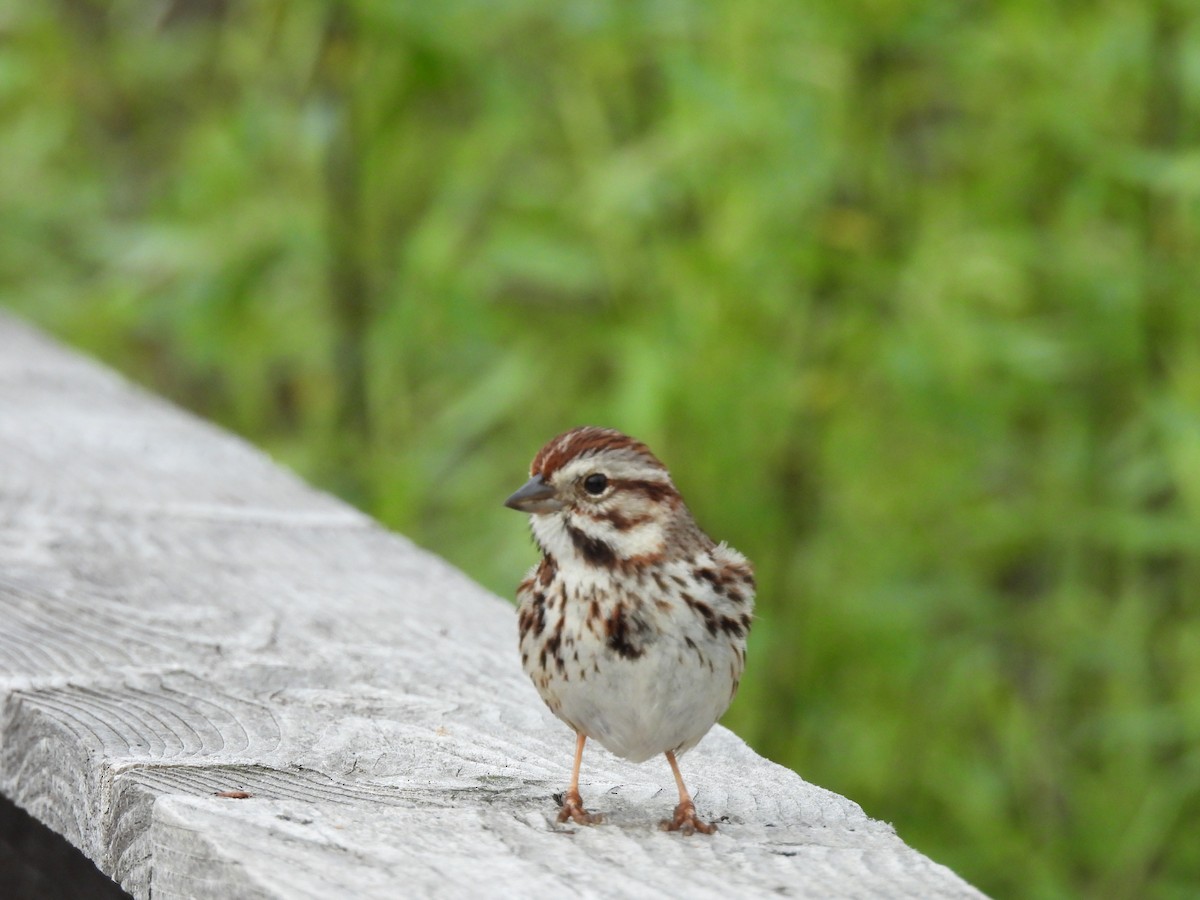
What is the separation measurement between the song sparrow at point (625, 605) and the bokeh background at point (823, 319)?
156 cm

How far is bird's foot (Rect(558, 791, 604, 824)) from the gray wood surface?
0.01 meters

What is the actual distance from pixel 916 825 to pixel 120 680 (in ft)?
8.19

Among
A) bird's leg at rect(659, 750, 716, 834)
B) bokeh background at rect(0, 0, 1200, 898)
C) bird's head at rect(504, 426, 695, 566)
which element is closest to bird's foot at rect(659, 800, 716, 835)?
bird's leg at rect(659, 750, 716, 834)

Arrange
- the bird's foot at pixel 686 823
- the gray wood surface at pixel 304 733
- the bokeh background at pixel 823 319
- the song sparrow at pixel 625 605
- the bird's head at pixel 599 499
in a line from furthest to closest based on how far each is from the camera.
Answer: the bokeh background at pixel 823 319, the bird's head at pixel 599 499, the song sparrow at pixel 625 605, the bird's foot at pixel 686 823, the gray wood surface at pixel 304 733

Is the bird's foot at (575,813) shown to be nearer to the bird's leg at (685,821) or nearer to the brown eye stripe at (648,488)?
the bird's leg at (685,821)

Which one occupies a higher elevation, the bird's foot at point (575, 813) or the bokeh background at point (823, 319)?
the bokeh background at point (823, 319)

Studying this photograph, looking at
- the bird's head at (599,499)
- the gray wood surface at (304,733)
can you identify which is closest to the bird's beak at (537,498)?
the bird's head at (599,499)

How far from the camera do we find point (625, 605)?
1577mm

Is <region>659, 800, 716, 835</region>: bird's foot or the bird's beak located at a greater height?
the bird's beak

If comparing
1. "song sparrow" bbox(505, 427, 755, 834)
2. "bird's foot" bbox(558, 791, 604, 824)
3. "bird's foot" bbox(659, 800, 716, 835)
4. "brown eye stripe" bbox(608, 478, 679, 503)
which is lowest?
"bird's foot" bbox(558, 791, 604, 824)

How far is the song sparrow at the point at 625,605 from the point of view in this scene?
4.99 feet

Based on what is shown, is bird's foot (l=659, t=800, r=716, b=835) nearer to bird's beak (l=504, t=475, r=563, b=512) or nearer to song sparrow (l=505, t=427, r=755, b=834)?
song sparrow (l=505, t=427, r=755, b=834)

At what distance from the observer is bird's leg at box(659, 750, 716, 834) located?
54.0 inches

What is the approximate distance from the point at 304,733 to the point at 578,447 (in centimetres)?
37
